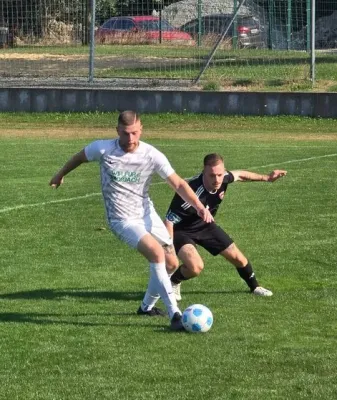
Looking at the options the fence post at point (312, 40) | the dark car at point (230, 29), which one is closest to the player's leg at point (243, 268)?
the fence post at point (312, 40)

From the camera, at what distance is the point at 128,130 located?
29.3 ft

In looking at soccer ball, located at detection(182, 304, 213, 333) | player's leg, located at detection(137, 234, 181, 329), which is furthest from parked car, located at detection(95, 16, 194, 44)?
soccer ball, located at detection(182, 304, 213, 333)

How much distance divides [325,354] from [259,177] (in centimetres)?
252

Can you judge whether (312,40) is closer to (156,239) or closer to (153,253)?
(156,239)

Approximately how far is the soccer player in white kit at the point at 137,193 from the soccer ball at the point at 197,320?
0.59 feet

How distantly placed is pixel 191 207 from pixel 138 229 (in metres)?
1.12

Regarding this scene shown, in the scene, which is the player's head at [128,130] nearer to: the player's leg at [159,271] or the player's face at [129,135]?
the player's face at [129,135]

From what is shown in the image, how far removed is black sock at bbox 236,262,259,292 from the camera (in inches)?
406

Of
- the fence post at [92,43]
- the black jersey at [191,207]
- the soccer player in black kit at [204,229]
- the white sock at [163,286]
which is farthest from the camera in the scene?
the fence post at [92,43]

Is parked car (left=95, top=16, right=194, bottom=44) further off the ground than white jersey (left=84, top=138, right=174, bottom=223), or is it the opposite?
parked car (left=95, top=16, right=194, bottom=44)

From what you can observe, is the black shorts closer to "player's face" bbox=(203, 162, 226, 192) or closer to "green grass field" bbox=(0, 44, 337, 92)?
"player's face" bbox=(203, 162, 226, 192)

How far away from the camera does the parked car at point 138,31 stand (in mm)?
28141

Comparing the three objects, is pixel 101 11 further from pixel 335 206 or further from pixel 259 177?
pixel 259 177

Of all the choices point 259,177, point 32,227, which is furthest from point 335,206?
point 259,177
